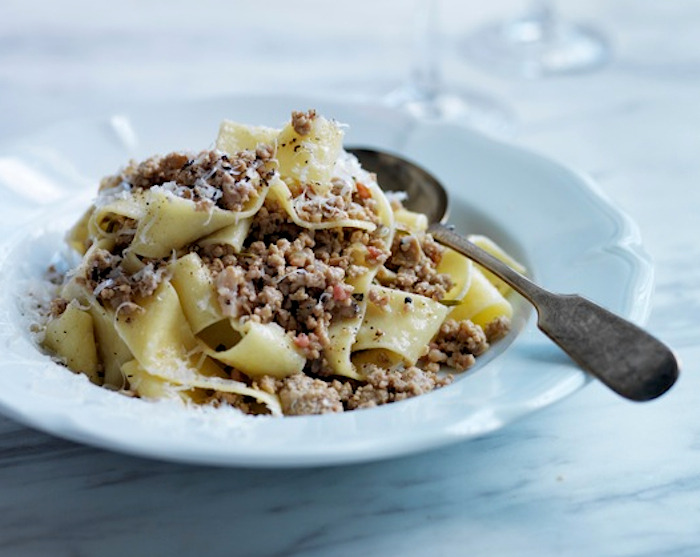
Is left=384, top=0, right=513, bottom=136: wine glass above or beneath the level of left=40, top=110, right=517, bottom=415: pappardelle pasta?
beneath

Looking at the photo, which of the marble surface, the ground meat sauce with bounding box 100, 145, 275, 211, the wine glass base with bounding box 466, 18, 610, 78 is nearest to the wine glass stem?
the wine glass base with bounding box 466, 18, 610, 78

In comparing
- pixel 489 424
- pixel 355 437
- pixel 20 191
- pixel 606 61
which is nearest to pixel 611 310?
pixel 489 424

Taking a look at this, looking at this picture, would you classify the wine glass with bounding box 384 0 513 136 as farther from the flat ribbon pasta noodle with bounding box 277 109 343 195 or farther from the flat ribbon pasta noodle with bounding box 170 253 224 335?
the flat ribbon pasta noodle with bounding box 170 253 224 335

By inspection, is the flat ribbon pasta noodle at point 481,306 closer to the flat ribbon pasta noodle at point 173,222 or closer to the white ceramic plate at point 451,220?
the white ceramic plate at point 451,220

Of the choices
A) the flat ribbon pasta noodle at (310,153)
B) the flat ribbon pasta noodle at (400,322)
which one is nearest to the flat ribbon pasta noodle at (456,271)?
the flat ribbon pasta noodle at (400,322)

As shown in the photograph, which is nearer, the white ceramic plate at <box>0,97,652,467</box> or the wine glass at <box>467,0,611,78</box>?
the white ceramic plate at <box>0,97,652,467</box>

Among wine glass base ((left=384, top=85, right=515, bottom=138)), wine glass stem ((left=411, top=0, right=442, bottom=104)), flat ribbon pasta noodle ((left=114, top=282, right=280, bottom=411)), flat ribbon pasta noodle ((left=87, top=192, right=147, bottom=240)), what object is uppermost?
flat ribbon pasta noodle ((left=87, top=192, right=147, bottom=240))

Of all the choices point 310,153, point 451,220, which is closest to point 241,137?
point 310,153
